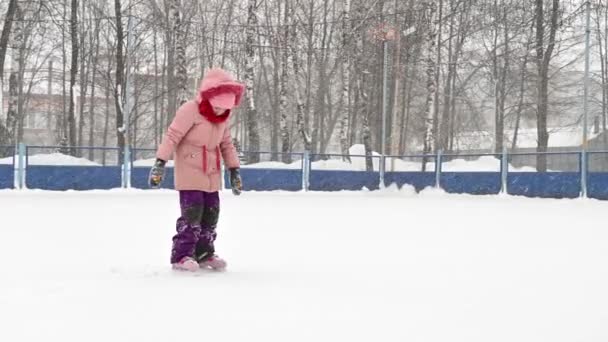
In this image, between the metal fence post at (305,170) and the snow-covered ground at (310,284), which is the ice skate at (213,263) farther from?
the metal fence post at (305,170)

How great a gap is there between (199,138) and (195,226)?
0.64 m

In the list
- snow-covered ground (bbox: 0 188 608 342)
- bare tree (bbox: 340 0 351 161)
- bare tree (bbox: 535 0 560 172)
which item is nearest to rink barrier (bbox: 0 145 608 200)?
bare tree (bbox: 340 0 351 161)

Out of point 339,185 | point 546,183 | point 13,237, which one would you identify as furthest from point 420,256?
point 339,185

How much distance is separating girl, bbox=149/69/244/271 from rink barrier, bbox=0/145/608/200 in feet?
40.6

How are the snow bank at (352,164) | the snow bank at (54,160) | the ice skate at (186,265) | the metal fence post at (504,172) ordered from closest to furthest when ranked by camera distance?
the ice skate at (186,265) → the snow bank at (54,160) → the snow bank at (352,164) → the metal fence post at (504,172)

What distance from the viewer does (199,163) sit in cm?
Result: 495

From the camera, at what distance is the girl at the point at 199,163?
191 inches

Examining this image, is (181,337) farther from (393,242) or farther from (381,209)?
(381,209)

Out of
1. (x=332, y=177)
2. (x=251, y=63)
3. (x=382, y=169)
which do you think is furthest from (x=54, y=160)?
(x=382, y=169)

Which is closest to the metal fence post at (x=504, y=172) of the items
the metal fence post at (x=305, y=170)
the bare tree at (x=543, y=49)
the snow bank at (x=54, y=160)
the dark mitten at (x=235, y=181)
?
the metal fence post at (x=305, y=170)

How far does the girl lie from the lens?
4.86 metres

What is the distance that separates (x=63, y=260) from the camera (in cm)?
531

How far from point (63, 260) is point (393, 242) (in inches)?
125

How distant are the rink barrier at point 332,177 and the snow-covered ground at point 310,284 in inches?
312
